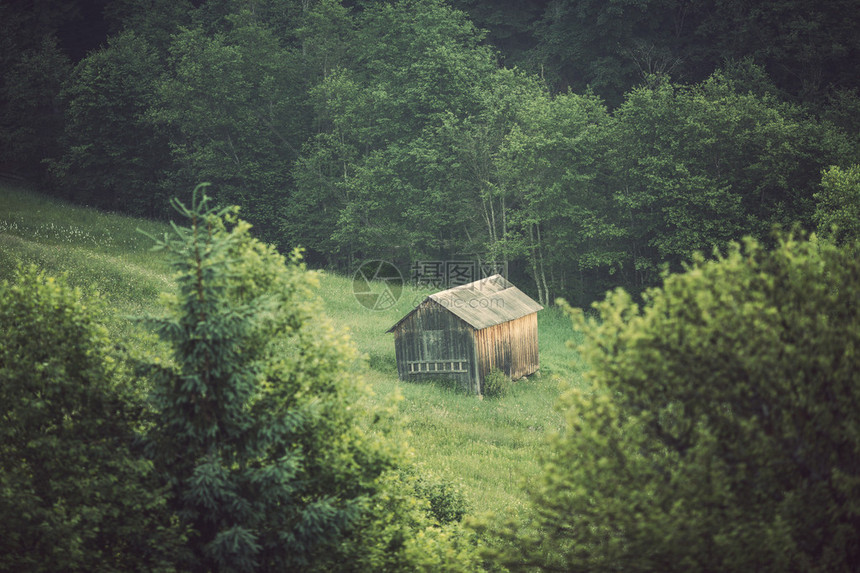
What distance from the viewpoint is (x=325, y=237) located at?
5069 cm

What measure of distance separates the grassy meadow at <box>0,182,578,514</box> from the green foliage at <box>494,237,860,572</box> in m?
2.33

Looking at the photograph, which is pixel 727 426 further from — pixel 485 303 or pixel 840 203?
pixel 840 203

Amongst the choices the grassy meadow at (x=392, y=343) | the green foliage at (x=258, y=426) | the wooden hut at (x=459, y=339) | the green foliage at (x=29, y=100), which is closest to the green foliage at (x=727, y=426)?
the grassy meadow at (x=392, y=343)

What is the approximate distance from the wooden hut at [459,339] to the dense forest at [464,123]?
15.3 metres

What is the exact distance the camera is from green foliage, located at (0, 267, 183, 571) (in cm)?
930

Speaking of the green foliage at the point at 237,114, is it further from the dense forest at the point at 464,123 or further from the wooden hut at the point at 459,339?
the wooden hut at the point at 459,339

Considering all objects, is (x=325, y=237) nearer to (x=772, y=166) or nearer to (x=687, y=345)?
(x=772, y=166)

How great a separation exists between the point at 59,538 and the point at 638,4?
160 feet

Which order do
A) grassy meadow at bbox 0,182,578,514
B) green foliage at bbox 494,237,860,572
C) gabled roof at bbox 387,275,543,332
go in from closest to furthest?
green foliage at bbox 494,237,860,572, grassy meadow at bbox 0,182,578,514, gabled roof at bbox 387,275,543,332

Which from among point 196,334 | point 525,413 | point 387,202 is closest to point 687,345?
point 196,334

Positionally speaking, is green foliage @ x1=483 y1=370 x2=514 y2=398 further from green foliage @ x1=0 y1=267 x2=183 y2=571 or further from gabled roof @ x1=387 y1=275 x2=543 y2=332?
green foliage @ x1=0 y1=267 x2=183 y2=571

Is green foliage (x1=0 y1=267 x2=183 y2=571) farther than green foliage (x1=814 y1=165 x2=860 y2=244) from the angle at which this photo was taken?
No

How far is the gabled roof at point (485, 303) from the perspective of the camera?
27328 millimetres

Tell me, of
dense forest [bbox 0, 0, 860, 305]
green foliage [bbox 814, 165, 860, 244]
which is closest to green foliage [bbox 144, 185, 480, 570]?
green foliage [bbox 814, 165, 860, 244]
